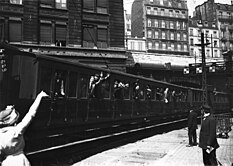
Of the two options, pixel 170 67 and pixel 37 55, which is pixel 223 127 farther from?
pixel 170 67

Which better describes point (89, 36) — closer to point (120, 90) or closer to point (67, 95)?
point (120, 90)

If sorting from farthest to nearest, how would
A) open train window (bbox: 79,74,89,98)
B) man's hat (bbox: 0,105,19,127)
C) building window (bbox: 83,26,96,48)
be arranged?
building window (bbox: 83,26,96,48)
open train window (bbox: 79,74,89,98)
man's hat (bbox: 0,105,19,127)

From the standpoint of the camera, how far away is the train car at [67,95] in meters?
6.66

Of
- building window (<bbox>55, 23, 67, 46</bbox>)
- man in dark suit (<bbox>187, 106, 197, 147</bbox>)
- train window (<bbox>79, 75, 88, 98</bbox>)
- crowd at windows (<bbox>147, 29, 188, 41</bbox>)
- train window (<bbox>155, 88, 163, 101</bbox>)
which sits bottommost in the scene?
man in dark suit (<bbox>187, 106, 197, 147</bbox>)

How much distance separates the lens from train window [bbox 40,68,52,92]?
23.9 ft

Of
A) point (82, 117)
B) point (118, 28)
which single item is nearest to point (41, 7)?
point (118, 28)

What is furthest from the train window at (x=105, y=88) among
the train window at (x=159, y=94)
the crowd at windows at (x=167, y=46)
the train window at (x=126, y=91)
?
the crowd at windows at (x=167, y=46)

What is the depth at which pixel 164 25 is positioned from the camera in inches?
2338

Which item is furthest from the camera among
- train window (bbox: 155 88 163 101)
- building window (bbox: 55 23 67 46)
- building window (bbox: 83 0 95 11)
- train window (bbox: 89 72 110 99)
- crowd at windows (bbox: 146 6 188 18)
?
crowd at windows (bbox: 146 6 188 18)

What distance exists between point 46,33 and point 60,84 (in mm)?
14386

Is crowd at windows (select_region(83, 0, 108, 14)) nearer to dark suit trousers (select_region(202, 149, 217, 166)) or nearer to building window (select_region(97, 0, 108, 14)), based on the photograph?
building window (select_region(97, 0, 108, 14))

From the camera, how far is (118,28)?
24.0m

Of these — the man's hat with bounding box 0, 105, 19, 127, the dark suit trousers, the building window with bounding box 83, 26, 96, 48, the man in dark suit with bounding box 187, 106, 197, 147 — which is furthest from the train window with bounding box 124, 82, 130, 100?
the building window with bounding box 83, 26, 96, 48

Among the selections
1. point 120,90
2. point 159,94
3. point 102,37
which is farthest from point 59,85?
point 102,37
